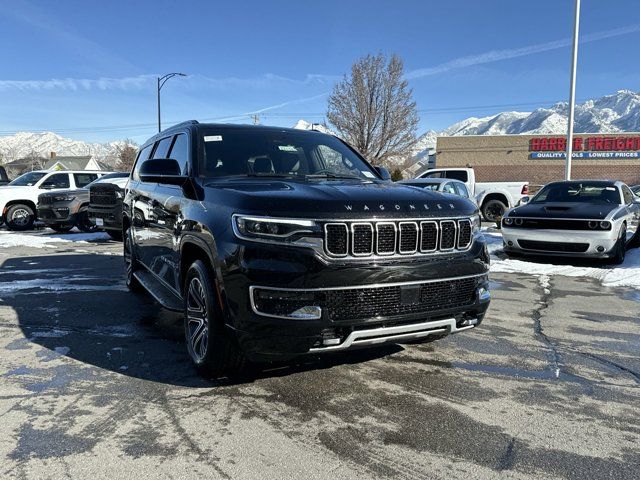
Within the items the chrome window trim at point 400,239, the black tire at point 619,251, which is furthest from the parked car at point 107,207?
the black tire at point 619,251

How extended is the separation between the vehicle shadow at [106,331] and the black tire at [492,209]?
1425cm

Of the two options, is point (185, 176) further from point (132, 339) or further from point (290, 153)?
point (132, 339)

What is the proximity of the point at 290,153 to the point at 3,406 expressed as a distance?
2.87 m

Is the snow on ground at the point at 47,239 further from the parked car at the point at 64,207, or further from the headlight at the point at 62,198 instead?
the headlight at the point at 62,198

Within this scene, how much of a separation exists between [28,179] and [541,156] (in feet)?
136

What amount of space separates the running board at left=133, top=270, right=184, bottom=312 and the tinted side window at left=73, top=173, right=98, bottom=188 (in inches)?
474

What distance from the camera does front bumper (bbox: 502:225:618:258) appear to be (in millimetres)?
8453

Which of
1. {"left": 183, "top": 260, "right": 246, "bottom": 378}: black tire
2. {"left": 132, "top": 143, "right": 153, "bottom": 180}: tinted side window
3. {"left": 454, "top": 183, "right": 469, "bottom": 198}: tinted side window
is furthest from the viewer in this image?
{"left": 454, "top": 183, "right": 469, "bottom": 198}: tinted side window

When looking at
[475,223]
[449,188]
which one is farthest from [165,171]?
[449,188]

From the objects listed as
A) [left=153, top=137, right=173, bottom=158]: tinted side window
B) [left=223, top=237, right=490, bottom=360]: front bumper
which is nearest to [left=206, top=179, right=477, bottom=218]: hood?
[left=223, top=237, right=490, bottom=360]: front bumper

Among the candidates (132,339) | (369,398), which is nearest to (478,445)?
(369,398)

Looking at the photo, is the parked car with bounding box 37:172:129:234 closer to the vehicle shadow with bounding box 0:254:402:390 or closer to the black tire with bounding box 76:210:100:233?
the black tire with bounding box 76:210:100:233

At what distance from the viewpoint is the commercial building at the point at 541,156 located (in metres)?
43.7

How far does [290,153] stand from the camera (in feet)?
14.9
